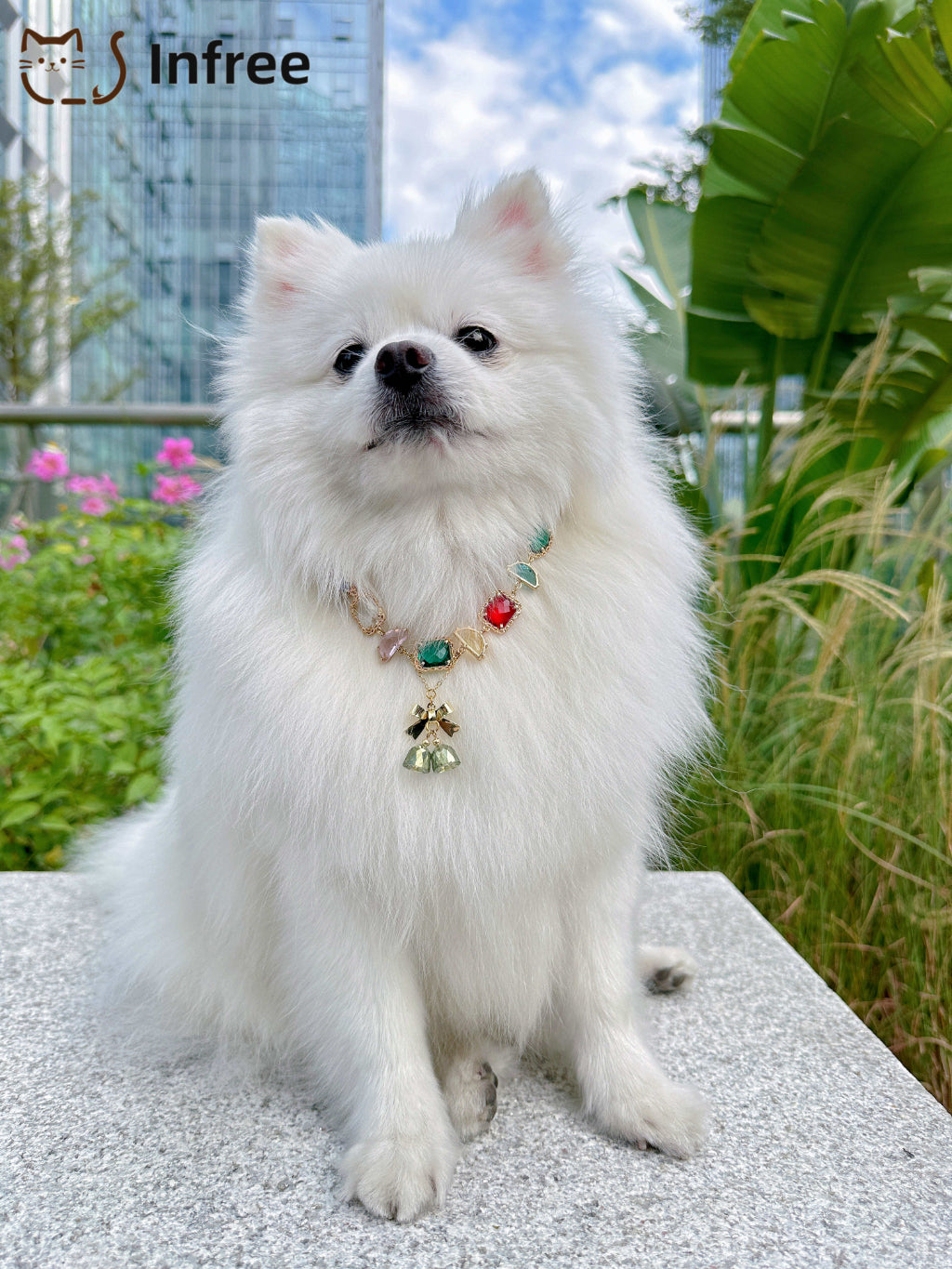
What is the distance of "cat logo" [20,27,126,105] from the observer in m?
3.57

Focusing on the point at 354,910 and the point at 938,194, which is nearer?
the point at 354,910

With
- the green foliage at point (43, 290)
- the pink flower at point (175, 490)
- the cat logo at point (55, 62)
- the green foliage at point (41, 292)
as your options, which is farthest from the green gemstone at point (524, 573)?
the green foliage at point (41, 292)

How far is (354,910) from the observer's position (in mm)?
1179

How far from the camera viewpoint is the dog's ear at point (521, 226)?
1.25 meters

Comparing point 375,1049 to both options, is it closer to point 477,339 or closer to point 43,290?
point 477,339

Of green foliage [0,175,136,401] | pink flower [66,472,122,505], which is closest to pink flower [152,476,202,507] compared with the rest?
pink flower [66,472,122,505]

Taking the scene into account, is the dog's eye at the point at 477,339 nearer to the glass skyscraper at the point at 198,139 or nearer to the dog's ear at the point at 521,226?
the dog's ear at the point at 521,226

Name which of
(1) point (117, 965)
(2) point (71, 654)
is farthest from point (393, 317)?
(2) point (71, 654)

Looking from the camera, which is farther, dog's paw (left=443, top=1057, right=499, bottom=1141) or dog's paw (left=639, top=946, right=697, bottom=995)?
dog's paw (left=639, top=946, right=697, bottom=995)

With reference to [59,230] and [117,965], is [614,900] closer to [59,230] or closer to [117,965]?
[117,965]

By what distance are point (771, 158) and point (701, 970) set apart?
250 centimetres

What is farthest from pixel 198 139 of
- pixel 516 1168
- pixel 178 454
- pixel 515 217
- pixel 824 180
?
pixel 516 1168

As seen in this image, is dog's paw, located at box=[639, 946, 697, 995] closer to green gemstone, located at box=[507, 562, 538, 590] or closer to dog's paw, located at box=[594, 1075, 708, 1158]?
dog's paw, located at box=[594, 1075, 708, 1158]

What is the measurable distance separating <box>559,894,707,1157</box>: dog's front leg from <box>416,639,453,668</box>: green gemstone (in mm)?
409
